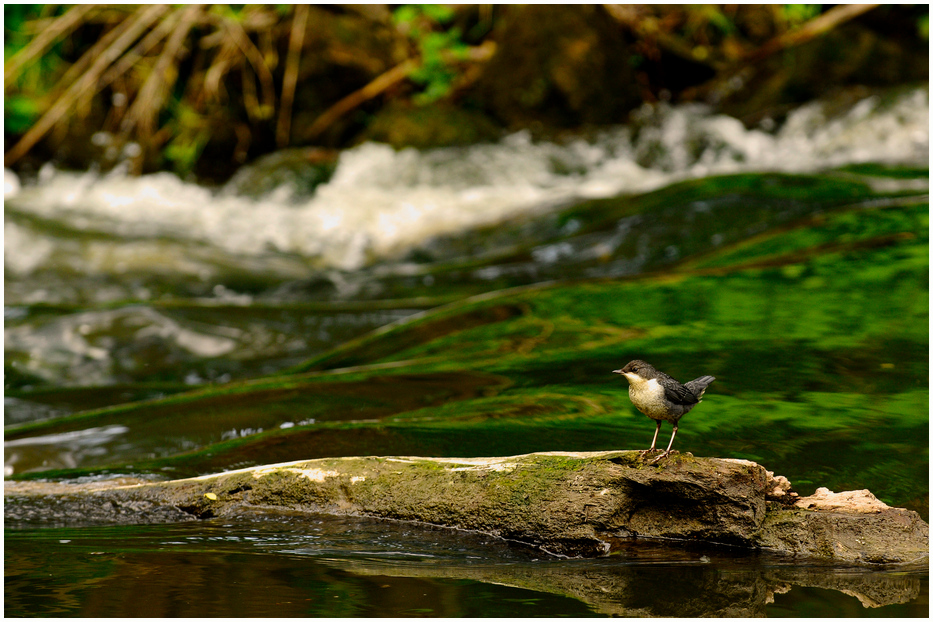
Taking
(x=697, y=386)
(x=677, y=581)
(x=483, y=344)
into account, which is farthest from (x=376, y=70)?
(x=677, y=581)

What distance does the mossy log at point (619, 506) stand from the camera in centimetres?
232

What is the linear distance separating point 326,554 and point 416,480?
0.36 meters

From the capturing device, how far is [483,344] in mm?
4461

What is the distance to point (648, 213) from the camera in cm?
765

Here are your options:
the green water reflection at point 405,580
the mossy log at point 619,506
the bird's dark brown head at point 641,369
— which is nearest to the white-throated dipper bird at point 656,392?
the bird's dark brown head at point 641,369

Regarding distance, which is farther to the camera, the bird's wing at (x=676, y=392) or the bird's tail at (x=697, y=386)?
the bird's tail at (x=697, y=386)

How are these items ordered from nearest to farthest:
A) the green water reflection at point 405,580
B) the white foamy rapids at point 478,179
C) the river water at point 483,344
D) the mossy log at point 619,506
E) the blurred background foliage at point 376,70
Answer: the green water reflection at point 405,580, the river water at point 483,344, the mossy log at point 619,506, the white foamy rapids at point 478,179, the blurred background foliage at point 376,70

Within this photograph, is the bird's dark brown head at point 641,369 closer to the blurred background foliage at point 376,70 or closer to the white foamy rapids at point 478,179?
the white foamy rapids at point 478,179

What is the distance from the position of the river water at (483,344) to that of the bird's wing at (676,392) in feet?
1.44

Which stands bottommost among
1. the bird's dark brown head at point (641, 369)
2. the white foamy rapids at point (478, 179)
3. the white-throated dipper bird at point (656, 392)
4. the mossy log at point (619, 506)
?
the mossy log at point (619, 506)

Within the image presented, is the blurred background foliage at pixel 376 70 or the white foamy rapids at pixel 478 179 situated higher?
the blurred background foliage at pixel 376 70

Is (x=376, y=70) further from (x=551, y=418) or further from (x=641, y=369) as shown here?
(x=641, y=369)

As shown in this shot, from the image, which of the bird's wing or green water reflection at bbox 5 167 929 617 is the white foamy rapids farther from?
the bird's wing

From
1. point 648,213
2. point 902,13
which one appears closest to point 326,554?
point 648,213
